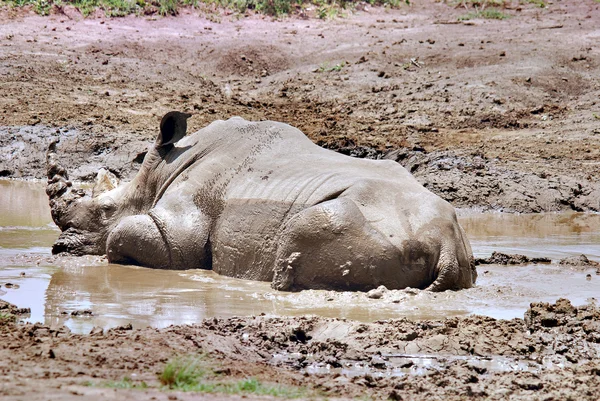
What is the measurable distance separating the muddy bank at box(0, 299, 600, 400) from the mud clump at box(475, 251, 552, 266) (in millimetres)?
2711

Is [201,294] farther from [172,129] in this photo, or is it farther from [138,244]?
[172,129]

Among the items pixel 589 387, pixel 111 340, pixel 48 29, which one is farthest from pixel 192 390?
pixel 48 29

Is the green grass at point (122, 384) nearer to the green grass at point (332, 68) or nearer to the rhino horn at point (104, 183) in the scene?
the rhino horn at point (104, 183)

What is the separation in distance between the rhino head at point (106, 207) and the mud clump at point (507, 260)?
342 centimetres

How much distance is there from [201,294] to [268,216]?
1.02 meters

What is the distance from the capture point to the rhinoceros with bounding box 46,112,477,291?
784 centimetres

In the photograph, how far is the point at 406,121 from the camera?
18359 mm

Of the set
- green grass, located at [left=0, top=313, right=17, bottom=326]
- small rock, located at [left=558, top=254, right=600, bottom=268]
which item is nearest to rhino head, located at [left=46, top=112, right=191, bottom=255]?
green grass, located at [left=0, top=313, right=17, bottom=326]

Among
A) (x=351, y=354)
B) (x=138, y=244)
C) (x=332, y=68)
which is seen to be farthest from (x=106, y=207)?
(x=332, y=68)

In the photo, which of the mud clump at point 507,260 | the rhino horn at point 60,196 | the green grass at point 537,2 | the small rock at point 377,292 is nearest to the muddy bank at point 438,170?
the rhino horn at point 60,196

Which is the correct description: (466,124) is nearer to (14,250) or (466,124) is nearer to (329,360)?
(14,250)

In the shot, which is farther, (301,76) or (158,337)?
(301,76)

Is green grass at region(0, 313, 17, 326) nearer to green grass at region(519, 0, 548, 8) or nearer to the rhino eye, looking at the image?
the rhino eye

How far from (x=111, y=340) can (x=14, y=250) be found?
15.8 ft
